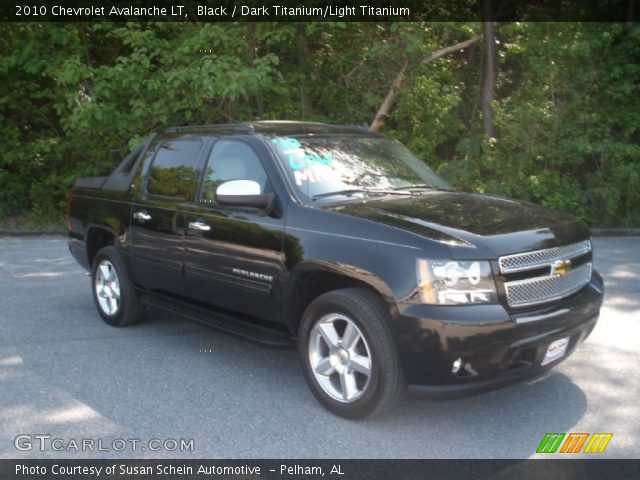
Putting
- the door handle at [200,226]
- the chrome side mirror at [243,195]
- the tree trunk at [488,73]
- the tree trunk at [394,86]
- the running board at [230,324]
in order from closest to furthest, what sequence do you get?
the chrome side mirror at [243,195] → the running board at [230,324] → the door handle at [200,226] → the tree trunk at [394,86] → the tree trunk at [488,73]

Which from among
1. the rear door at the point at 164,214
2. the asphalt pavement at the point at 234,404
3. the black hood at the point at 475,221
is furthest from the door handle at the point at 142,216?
the black hood at the point at 475,221

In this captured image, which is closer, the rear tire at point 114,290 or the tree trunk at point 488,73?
the rear tire at point 114,290

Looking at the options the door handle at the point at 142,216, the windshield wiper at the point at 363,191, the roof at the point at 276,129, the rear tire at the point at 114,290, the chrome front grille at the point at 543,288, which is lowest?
the rear tire at the point at 114,290

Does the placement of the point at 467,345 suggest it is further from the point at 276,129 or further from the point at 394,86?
the point at 394,86

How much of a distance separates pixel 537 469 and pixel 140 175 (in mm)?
4142

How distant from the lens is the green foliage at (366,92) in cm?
1188

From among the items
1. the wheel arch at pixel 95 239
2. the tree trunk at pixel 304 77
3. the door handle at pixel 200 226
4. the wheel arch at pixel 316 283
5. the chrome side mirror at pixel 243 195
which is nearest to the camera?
the wheel arch at pixel 316 283

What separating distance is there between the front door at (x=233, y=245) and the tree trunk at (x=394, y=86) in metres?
8.07

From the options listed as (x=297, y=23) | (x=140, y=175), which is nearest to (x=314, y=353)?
(x=140, y=175)

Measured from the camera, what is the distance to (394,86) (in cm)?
1311

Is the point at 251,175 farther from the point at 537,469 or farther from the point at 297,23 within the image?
the point at 297,23

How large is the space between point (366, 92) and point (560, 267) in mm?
9954

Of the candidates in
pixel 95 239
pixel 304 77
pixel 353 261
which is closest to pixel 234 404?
pixel 353 261

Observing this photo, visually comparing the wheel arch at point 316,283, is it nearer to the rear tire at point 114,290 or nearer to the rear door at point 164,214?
the rear door at point 164,214
